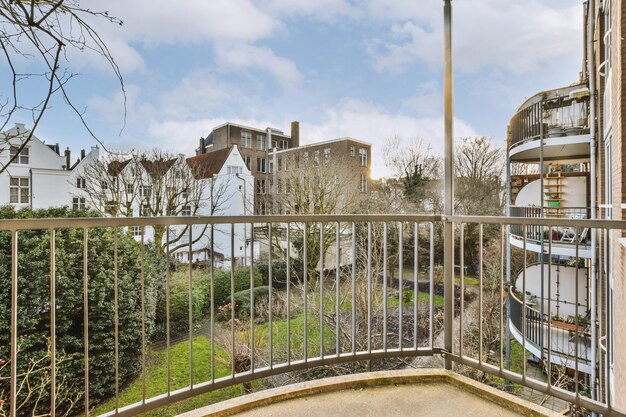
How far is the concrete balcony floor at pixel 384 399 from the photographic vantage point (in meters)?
1.68

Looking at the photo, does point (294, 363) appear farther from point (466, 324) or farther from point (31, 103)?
point (466, 324)

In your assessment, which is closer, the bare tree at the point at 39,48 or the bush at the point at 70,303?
the bare tree at the point at 39,48

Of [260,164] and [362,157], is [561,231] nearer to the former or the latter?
[362,157]

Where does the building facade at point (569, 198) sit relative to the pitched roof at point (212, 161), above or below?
below

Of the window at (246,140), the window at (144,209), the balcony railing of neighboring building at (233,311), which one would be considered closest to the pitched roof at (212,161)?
the window at (246,140)

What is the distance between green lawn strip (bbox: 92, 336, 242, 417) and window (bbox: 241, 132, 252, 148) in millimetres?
14826

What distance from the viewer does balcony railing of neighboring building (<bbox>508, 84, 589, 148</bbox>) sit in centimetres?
679

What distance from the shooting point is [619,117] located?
3455 mm

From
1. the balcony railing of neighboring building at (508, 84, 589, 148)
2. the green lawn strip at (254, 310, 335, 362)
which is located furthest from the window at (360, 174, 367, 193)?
the balcony railing of neighboring building at (508, 84, 589, 148)

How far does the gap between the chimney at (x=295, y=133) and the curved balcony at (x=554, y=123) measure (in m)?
15.0

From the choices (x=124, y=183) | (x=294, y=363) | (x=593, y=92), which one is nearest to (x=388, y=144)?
(x=593, y=92)

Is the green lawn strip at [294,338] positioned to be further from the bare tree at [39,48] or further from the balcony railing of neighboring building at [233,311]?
the bare tree at [39,48]

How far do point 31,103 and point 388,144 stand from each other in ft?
40.3

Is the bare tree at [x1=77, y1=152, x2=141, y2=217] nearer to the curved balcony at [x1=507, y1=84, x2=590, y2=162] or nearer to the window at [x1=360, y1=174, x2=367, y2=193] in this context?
the window at [x1=360, y1=174, x2=367, y2=193]
